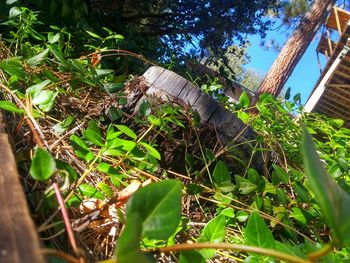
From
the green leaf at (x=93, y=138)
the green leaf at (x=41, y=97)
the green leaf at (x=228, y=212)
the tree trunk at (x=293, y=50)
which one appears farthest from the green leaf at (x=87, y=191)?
the tree trunk at (x=293, y=50)

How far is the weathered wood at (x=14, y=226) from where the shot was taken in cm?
22

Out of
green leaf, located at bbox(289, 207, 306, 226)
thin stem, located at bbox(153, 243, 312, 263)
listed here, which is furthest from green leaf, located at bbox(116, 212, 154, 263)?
green leaf, located at bbox(289, 207, 306, 226)

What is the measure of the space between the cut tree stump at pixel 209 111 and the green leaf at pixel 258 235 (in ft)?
2.43

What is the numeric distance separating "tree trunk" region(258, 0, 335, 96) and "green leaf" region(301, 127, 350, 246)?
5.71 meters

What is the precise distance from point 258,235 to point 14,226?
16.3 inches

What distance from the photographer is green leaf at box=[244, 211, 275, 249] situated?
22.4 inches

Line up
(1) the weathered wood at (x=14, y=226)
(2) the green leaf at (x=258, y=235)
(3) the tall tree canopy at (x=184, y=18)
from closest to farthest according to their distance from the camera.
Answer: (1) the weathered wood at (x=14, y=226) < (2) the green leaf at (x=258, y=235) < (3) the tall tree canopy at (x=184, y=18)

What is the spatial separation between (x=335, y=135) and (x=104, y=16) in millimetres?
2548

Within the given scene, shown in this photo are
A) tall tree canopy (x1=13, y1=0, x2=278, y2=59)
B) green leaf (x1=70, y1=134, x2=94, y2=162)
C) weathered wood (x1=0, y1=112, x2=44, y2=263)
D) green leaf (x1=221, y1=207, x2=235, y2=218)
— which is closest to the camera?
weathered wood (x1=0, y1=112, x2=44, y2=263)

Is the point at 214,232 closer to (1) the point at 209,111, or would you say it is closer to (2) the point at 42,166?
(2) the point at 42,166

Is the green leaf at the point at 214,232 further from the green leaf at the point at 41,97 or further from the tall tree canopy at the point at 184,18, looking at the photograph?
the tall tree canopy at the point at 184,18

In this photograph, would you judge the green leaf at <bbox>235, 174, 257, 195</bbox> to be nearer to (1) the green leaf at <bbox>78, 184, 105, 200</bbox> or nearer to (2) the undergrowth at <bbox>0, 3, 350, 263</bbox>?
(2) the undergrowth at <bbox>0, 3, 350, 263</bbox>

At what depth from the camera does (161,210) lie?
1.30ft

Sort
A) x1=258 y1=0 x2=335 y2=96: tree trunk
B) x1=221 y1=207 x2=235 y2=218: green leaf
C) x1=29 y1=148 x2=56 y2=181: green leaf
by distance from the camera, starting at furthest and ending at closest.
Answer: x1=258 y1=0 x2=335 y2=96: tree trunk < x1=221 y1=207 x2=235 y2=218: green leaf < x1=29 y1=148 x2=56 y2=181: green leaf
